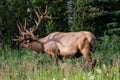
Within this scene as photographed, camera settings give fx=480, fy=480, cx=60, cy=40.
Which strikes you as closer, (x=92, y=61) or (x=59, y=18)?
(x=92, y=61)

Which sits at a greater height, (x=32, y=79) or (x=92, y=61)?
(x=32, y=79)

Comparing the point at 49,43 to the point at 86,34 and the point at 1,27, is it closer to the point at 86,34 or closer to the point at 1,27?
the point at 86,34

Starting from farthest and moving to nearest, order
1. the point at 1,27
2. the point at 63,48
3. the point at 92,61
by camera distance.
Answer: the point at 1,27
the point at 63,48
the point at 92,61

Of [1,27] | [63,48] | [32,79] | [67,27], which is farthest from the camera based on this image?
[67,27]

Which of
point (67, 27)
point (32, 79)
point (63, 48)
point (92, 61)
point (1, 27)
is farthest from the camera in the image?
point (67, 27)

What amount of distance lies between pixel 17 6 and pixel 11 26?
0.83m

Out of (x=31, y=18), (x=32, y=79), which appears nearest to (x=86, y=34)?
(x=32, y=79)

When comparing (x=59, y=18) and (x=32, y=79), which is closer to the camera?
(x=32, y=79)

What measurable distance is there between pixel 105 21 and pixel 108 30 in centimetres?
75

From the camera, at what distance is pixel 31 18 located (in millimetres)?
20000

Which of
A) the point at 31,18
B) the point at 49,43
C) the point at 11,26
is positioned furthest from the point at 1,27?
the point at 49,43

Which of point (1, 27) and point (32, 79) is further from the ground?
point (32, 79)

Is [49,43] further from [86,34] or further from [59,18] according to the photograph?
[59,18]

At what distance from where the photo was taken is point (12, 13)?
19.0 meters
